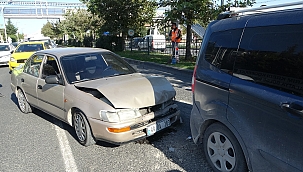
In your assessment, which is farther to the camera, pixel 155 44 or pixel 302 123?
pixel 155 44

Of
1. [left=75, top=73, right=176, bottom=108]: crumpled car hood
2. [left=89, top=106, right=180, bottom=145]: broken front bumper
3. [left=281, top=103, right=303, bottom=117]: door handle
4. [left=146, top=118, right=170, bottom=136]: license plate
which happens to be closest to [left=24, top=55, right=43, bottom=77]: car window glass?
[left=75, top=73, right=176, bottom=108]: crumpled car hood

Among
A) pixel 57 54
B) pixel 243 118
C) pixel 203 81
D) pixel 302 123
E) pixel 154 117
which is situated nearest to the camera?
pixel 302 123

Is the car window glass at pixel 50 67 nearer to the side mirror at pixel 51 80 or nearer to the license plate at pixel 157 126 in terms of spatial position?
the side mirror at pixel 51 80

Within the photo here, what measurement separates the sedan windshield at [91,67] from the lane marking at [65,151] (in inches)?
40.6

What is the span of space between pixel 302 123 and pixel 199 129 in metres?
1.38

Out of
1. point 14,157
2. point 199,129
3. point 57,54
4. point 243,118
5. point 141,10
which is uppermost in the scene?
point 141,10

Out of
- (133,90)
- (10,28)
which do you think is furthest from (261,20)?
(10,28)

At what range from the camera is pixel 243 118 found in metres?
2.44

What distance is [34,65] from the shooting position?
5262mm

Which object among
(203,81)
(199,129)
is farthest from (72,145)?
(203,81)

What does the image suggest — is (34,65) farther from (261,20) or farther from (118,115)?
(261,20)

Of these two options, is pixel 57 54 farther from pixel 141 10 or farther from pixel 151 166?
pixel 141 10

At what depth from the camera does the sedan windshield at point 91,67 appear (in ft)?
14.0

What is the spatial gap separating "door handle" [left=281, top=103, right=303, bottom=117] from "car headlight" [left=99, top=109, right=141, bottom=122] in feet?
6.44
